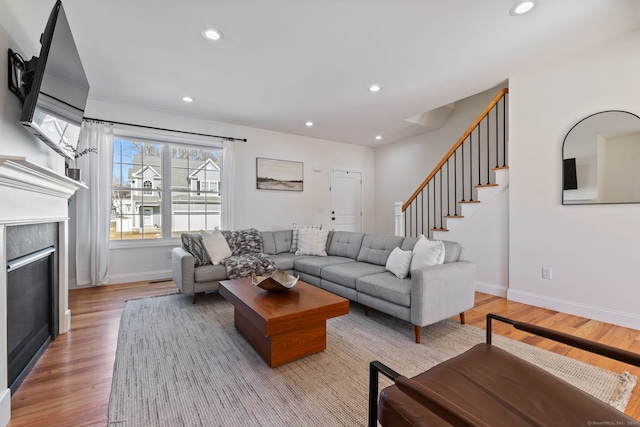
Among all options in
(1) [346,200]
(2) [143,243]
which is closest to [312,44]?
(2) [143,243]

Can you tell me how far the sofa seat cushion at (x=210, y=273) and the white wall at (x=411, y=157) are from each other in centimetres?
398

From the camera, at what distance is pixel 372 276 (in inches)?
110

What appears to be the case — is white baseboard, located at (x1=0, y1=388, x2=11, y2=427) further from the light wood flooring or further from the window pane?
the window pane

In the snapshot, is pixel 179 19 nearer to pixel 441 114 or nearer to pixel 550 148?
pixel 550 148

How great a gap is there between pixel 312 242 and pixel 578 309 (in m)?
3.11

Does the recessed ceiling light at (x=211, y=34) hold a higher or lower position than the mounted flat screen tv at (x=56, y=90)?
higher

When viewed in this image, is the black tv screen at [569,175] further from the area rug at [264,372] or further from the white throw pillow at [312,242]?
the white throw pillow at [312,242]

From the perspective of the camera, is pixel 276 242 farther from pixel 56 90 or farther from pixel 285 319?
pixel 56 90

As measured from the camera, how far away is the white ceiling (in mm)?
2086

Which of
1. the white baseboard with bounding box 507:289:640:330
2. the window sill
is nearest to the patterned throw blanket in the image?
the window sill

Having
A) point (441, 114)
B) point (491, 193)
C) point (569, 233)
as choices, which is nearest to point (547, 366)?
point (569, 233)

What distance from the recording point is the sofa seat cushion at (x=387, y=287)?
2.35 m

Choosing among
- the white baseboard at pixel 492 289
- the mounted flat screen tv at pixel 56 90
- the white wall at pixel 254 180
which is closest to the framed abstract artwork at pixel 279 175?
the white wall at pixel 254 180

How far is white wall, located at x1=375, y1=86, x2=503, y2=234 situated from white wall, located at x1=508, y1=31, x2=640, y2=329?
141cm
